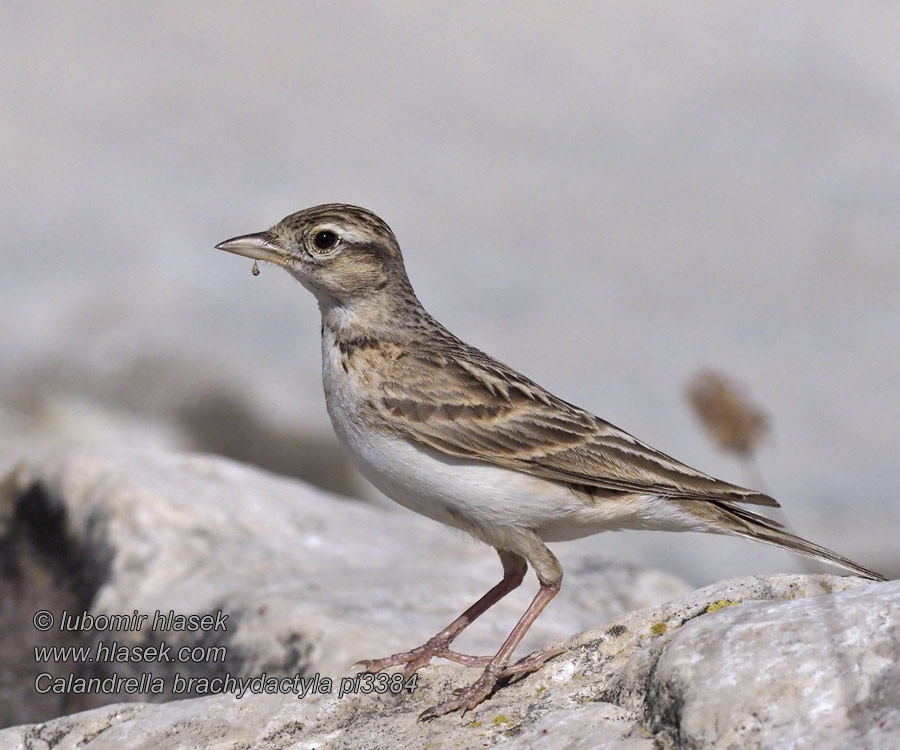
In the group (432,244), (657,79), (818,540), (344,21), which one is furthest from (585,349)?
(344,21)

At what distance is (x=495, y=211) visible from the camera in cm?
1531

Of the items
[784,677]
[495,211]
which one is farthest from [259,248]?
[495,211]

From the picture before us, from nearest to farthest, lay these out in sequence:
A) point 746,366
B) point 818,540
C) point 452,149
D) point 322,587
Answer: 1. point 322,587
2. point 818,540
3. point 746,366
4. point 452,149

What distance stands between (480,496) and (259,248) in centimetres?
168

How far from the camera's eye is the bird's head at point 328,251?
6.18 metres

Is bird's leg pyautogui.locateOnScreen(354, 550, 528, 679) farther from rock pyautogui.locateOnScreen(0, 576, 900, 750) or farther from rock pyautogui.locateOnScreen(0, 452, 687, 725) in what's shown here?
rock pyautogui.locateOnScreen(0, 452, 687, 725)

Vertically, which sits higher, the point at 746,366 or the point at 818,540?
the point at 746,366

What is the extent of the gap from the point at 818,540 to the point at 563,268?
13.8 feet

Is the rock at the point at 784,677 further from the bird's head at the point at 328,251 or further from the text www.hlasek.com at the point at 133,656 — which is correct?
the text www.hlasek.com at the point at 133,656

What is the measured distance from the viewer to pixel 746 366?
13461 millimetres

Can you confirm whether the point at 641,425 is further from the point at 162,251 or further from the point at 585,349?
the point at 162,251

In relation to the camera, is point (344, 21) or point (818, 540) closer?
point (818, 540)

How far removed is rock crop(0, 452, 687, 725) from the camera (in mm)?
6703

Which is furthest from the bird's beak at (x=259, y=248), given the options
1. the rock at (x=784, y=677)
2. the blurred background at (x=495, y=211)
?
the blurred background at (x=495, y=211)
